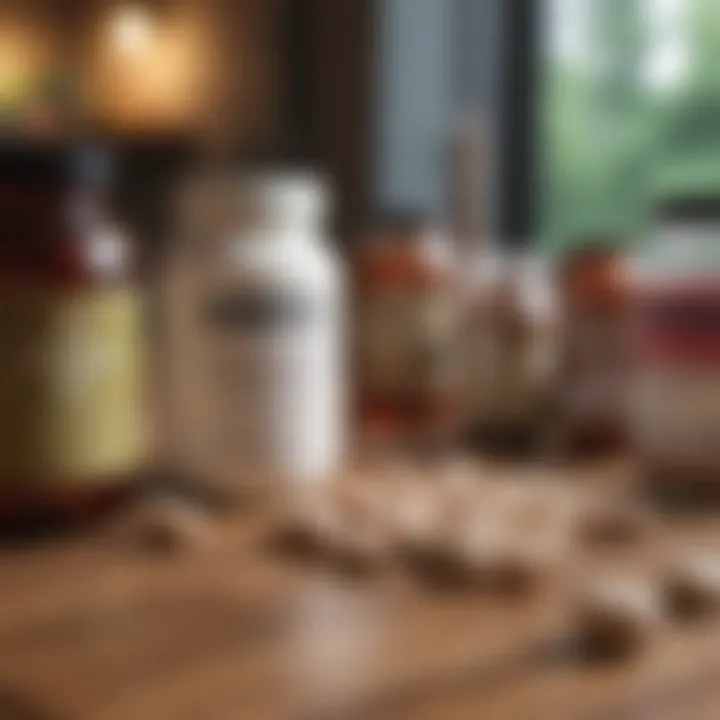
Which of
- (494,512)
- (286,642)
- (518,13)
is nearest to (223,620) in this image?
(286,642)

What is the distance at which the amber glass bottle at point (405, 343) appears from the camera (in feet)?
2.33

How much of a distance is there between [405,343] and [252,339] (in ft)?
0.55

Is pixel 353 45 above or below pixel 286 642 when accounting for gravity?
above

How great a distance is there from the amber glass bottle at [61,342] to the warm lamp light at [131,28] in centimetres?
38

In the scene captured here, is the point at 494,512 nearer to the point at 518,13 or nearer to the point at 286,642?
the point at 286,642

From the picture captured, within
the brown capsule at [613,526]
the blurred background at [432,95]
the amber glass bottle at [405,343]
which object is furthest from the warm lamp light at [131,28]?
the brown capsule at [613,526]

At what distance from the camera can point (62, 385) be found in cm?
48

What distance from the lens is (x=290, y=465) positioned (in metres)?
0.57

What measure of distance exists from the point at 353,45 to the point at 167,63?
0.14m

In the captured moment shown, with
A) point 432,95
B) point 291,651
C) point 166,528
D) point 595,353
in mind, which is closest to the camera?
point 291,651

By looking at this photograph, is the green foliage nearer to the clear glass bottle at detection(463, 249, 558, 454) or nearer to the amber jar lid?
the clear glass bottle at detection(463, 249, 558, 454)

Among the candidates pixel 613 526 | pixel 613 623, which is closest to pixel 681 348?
pixel 613 526

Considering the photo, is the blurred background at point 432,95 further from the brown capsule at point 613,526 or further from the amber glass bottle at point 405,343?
the brown capsule at point 613,526

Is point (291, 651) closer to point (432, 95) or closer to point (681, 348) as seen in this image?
point (681, 348)
